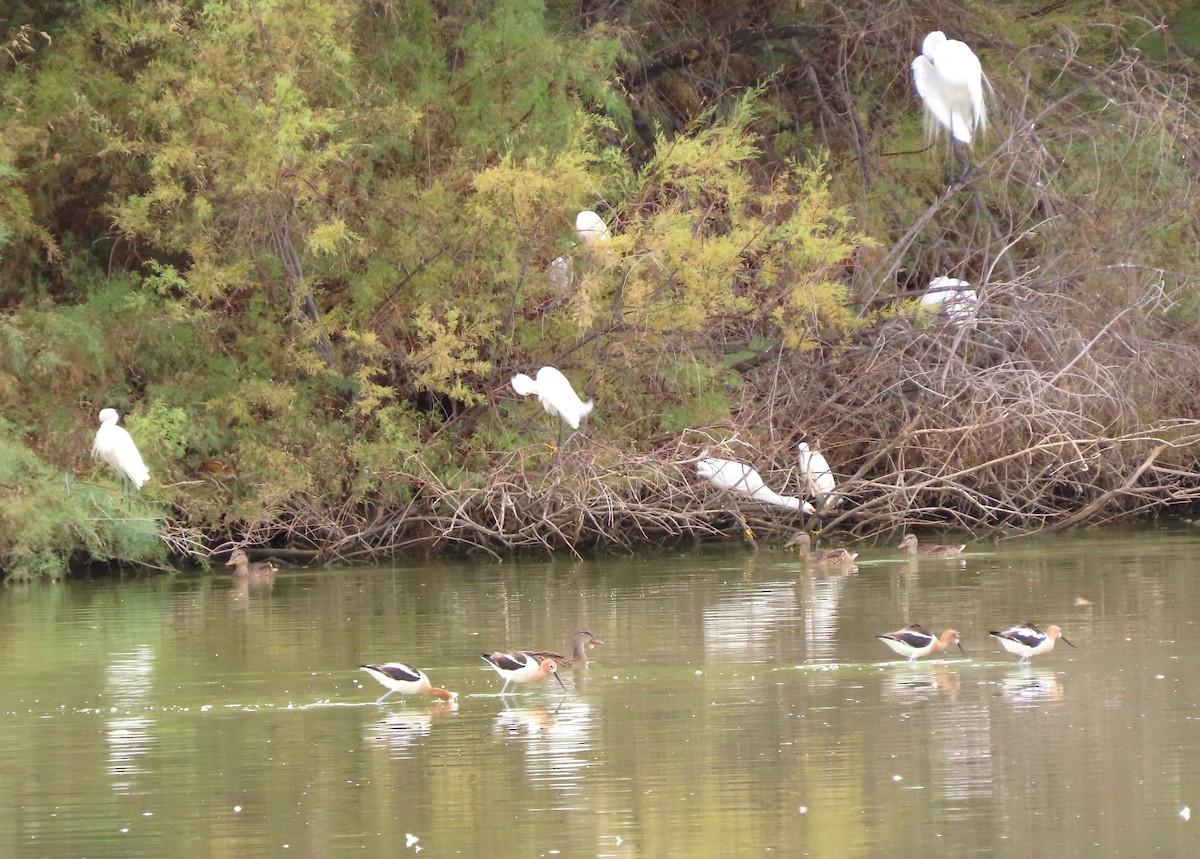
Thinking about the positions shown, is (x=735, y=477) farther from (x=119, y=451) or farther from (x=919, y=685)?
(x=919, y=685)

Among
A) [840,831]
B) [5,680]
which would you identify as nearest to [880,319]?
[5,680]

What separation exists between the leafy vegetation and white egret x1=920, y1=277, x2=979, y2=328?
0.60 ft

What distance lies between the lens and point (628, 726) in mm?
8844

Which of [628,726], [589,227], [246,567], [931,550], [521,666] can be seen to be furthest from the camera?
[589,227]

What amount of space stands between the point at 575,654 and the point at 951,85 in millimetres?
9677

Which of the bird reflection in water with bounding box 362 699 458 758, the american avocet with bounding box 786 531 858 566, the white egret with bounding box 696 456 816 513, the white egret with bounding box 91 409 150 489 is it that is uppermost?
the white egret with bounding box 91 409 150 489

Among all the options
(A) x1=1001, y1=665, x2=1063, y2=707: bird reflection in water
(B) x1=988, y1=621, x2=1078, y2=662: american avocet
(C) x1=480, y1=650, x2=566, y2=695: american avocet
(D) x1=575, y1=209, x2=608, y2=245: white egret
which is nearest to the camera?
(A) x1=1001, y1=665, x2=1063, y2=707: bird reflection in water

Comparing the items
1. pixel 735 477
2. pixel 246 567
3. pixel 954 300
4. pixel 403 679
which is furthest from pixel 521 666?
pixel 954 300

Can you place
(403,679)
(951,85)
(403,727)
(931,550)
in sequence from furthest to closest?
(951,85) → (931,550) → (403,679) → (403,727)

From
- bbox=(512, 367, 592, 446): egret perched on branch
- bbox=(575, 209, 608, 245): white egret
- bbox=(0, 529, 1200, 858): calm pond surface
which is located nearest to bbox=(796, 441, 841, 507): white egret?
bbox=(512, 367, 592, 446): egret perched on branch

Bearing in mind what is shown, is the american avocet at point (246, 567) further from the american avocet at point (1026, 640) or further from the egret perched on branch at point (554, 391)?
the american avocet at point (1026, 640)

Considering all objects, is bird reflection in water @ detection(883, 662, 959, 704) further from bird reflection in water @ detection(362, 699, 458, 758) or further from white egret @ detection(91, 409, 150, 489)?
white egret @ detection(91, 409, 150, 489)

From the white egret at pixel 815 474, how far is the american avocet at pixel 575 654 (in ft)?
22.2

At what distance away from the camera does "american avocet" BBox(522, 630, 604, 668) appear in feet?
33.8
